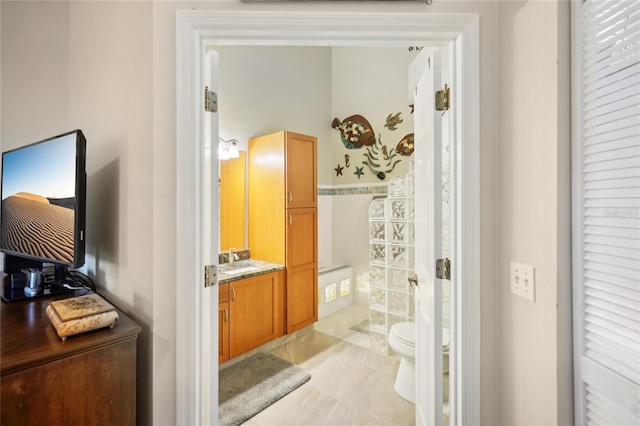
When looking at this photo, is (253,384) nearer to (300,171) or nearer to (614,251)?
(300,171)

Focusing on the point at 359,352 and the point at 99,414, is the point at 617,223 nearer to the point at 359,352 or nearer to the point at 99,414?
the point at 99,414

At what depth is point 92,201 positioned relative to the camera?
1.48 meters

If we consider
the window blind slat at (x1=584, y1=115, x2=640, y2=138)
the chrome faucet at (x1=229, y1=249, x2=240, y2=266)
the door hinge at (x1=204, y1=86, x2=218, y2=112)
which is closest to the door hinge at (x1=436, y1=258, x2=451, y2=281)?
the window blind slat at (x1=584, y1=115, x2=640, y2=138)

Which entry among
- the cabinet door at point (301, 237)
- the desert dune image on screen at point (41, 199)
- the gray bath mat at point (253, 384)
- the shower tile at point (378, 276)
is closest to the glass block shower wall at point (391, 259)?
the shower tile at point (378, 276)

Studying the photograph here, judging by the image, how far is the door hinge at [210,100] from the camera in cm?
116

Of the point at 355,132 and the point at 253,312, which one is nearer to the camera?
the point at 253,312

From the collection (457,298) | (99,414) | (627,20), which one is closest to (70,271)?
(99,414)

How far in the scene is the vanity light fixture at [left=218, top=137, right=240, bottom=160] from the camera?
9.38ft

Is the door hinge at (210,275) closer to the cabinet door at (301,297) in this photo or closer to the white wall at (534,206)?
the white wall at (534,206)

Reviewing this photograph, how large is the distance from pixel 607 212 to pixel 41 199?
2051mm

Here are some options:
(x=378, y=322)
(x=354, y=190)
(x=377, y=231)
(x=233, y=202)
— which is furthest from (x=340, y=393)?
(x=354, y=190)

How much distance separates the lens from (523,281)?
99 cm

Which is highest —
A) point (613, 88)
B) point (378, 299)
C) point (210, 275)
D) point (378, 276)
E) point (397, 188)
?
point (613, 88)

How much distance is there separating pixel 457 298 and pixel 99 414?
4.16 ft
